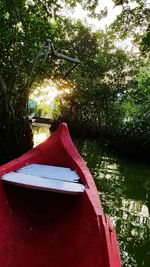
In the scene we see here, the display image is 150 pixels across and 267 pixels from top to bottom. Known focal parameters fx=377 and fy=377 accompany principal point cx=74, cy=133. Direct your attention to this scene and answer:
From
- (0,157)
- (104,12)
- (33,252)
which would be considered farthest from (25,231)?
(104,12)

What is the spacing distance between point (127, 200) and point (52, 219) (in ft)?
9.54

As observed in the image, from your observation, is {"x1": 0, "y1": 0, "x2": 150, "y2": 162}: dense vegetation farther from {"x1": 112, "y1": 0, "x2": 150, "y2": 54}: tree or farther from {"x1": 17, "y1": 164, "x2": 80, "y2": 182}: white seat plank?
{"x1": 17, "y1": 164, "x2": 80, "y2": 182}: white seat plank

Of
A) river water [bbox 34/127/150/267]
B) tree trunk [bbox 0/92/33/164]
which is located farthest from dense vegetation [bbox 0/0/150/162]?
river water [bbox 34/127/150/267]

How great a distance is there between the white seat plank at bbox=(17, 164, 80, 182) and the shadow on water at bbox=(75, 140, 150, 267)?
39.4 inches

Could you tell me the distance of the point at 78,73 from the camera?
63.1 feet

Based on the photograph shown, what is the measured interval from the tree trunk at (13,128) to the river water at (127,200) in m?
1.85

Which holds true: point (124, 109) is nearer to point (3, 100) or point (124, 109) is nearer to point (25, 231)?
point (3, 100)

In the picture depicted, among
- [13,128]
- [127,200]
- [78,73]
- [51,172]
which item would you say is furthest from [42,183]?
[78,73]

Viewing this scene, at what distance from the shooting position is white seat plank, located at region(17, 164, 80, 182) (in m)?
4.43

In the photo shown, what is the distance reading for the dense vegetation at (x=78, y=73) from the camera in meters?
8.95

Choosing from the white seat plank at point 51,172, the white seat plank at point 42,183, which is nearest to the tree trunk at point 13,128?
the white seat plank at point 51,172

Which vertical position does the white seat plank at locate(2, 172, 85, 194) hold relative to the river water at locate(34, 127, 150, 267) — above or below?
above

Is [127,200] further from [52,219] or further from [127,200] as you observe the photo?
[52,219]

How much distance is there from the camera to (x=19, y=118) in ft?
29.8
